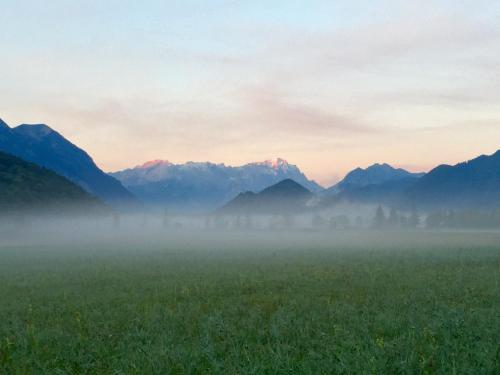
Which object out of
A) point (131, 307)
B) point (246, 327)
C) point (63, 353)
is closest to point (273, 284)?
point (131, 307)

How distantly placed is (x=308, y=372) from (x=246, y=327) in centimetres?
471

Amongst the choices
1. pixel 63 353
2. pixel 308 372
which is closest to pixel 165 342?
pixel 63 353

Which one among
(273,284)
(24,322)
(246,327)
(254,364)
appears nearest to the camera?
(254,364)

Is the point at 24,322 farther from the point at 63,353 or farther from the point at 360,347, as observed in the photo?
the point at 360,347

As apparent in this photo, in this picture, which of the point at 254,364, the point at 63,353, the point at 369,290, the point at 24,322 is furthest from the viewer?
the point at 369,290

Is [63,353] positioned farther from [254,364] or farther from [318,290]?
[318,290]

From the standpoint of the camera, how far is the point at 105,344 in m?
12.6

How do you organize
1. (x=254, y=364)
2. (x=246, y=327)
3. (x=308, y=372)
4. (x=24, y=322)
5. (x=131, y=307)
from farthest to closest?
(x=131, y=307), (x=24, y=322), (x=246, y=327), (x=254, y=364), (x=308, y=372)

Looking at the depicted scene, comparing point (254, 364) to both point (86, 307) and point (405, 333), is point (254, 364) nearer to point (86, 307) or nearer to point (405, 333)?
point (405, 333)

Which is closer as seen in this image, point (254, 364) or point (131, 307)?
point (254, 364)

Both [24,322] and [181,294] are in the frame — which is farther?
[181,294]

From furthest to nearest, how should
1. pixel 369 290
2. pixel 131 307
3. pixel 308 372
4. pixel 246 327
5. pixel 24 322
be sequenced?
pixel 369 290 → pixel 131 307 → pixel 24 322 → pixel 246 327 → pixel 308 372

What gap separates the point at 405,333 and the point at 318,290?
927cm

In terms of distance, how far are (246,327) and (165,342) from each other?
103 inches
